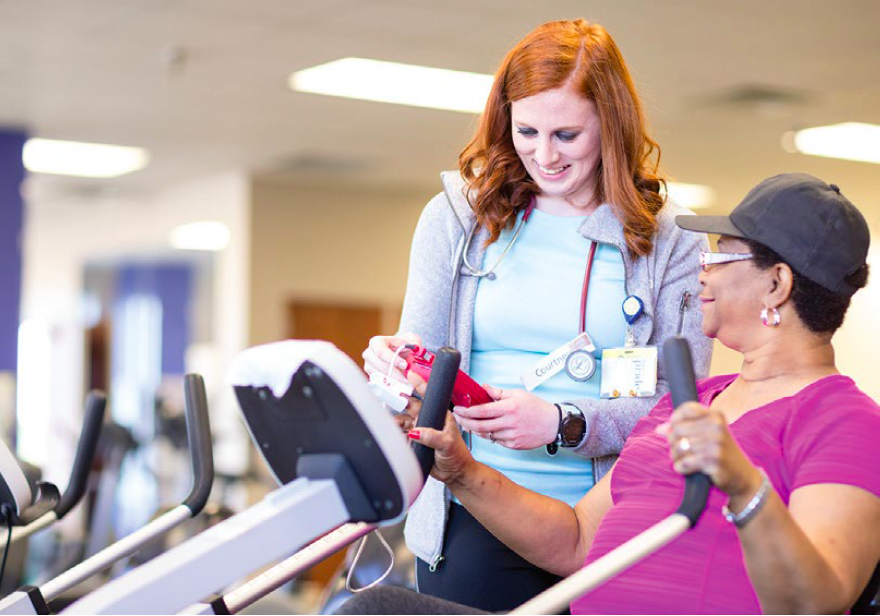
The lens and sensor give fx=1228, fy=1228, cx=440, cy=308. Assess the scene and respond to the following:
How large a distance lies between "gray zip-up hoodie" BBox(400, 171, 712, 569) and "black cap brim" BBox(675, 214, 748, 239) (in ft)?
0.73

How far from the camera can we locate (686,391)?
1.38 meters

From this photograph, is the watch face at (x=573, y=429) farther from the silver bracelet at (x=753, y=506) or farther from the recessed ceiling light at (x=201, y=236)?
the recessed ceiling light at (x=201, y=236)

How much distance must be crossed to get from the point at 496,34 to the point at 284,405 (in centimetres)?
438

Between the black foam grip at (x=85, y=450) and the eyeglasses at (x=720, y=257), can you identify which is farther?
the black foam grip at (x=85, y=450)

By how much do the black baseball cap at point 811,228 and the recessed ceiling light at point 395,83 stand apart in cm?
475

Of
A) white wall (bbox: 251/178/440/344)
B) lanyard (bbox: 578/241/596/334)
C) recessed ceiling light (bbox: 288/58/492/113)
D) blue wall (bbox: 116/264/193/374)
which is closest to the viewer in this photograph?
lanyard (bbox: 578/241/596/334)

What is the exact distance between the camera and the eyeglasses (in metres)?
1.75

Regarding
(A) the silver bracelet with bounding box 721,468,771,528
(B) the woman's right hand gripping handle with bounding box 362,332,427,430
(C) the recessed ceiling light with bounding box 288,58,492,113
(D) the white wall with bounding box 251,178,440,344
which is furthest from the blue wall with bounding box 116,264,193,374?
(A) the silver bracelet with bounding box 721,468,771,528

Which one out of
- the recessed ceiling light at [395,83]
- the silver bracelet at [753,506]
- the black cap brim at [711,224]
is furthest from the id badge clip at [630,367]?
the recessed ceiling light at [395,83]

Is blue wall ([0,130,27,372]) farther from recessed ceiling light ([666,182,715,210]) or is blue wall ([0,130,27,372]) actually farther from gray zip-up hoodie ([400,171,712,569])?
gray zip-up hoodie ([400,171,712,569])

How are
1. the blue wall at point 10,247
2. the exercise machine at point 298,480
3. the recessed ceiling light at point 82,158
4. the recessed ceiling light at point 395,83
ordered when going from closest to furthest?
the exercise machine at point 298,480
the recessed ceiling light at point 395,83
the blue wall at point 10,247
the recessed ceiling light at point 82,158

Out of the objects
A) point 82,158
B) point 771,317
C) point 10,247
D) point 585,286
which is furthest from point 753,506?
point 82,158

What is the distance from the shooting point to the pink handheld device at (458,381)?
1.92 meters

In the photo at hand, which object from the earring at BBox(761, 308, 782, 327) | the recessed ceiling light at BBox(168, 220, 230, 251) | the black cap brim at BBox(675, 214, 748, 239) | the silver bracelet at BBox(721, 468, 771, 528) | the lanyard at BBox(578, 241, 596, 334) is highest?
the black cap brim at BBox(675, 214, 748, 239)
